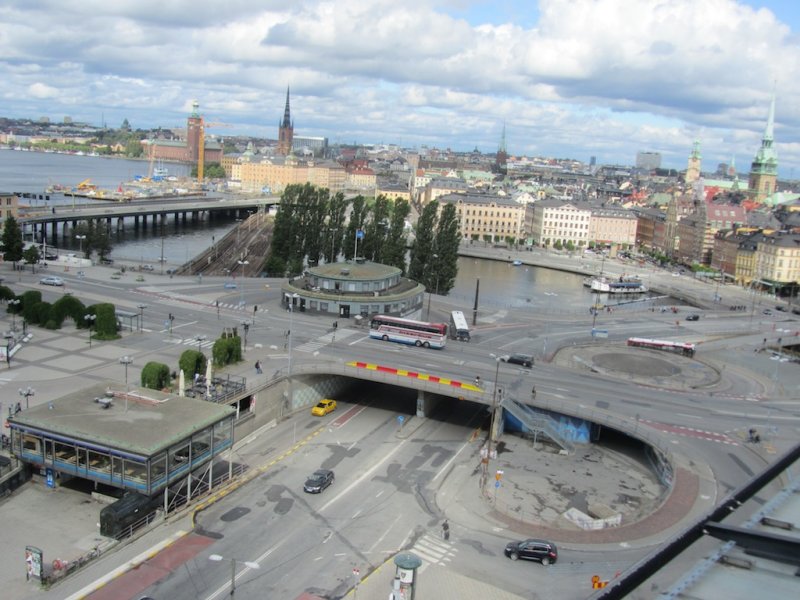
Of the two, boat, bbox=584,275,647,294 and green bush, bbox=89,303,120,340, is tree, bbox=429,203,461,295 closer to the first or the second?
boat, bbox=584,275,647,294

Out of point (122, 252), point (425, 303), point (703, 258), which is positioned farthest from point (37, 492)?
point (703, 258)

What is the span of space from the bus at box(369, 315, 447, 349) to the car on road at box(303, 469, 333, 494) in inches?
753

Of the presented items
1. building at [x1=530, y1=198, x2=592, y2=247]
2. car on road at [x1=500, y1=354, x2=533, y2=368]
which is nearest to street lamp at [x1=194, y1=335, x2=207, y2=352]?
car on road at [x1=500, y1=354, x2=533, y2=368]

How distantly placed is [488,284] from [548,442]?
68976mm

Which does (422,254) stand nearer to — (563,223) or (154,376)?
(154,376)

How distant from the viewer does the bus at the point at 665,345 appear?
5644 centimetres

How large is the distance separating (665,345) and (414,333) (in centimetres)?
2099

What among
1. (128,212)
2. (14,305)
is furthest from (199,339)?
(128,212)

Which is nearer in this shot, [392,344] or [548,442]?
[548,442]

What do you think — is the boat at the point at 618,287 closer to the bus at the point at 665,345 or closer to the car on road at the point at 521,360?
the bus at the point at 665,345

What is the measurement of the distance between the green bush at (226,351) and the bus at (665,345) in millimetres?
31241

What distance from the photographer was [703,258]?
422 feet

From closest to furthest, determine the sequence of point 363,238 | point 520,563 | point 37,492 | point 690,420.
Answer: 1. point 520,563
2. point 37,492
3. point 690,420
4. point 363,238

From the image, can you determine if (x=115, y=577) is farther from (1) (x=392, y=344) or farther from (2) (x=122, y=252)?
(2) (x=122, y=252)
